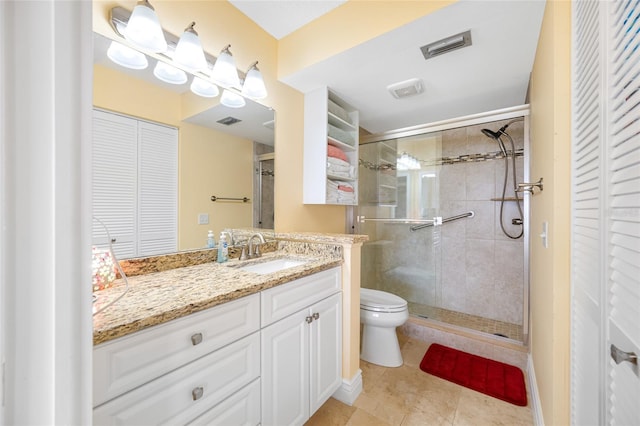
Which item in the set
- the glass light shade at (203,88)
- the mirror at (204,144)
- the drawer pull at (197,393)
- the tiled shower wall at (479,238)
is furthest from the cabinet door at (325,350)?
the tiled shower wall at (479,238)

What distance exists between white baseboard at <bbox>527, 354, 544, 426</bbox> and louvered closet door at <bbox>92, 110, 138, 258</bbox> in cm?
213

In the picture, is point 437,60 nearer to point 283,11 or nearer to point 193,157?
point 283,11

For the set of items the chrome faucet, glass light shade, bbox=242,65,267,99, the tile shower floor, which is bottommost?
the tile shower floor

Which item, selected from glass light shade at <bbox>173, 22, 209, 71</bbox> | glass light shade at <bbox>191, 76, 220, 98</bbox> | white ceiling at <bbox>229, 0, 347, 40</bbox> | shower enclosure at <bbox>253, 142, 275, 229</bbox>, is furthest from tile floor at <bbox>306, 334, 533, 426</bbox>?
white ceiling at <bbox>229, 0, 347, 40</bbox>

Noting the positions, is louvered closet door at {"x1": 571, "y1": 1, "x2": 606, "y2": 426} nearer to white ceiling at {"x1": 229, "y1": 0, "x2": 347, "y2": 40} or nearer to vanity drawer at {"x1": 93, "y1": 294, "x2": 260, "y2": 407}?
vanity drawer at {"x1": 93, "y1": 294, "x2": 260, "y2": 407}

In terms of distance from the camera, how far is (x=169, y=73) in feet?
4.26

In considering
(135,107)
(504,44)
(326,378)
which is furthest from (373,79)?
(326,378)

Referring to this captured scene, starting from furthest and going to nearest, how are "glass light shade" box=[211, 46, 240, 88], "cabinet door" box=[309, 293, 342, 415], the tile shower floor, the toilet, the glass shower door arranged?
the glass shower door → the tile shower floor → the toilet → "glass light shade" box=[211, 46, 240, 88] → "cabinet door" box=[309, 293, 342, 415]

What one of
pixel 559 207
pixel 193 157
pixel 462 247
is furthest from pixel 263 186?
pixel 462 247

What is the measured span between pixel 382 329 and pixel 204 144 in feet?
5.74

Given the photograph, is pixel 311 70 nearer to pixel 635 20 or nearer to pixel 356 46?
pixel 356 46

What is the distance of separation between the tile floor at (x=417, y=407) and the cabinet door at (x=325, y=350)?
138 mm

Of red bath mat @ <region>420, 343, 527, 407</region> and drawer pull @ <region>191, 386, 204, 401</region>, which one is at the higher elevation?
drawer pull @ <region>191, 386, 204, 401</region>

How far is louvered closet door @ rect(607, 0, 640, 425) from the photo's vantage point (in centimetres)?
56
